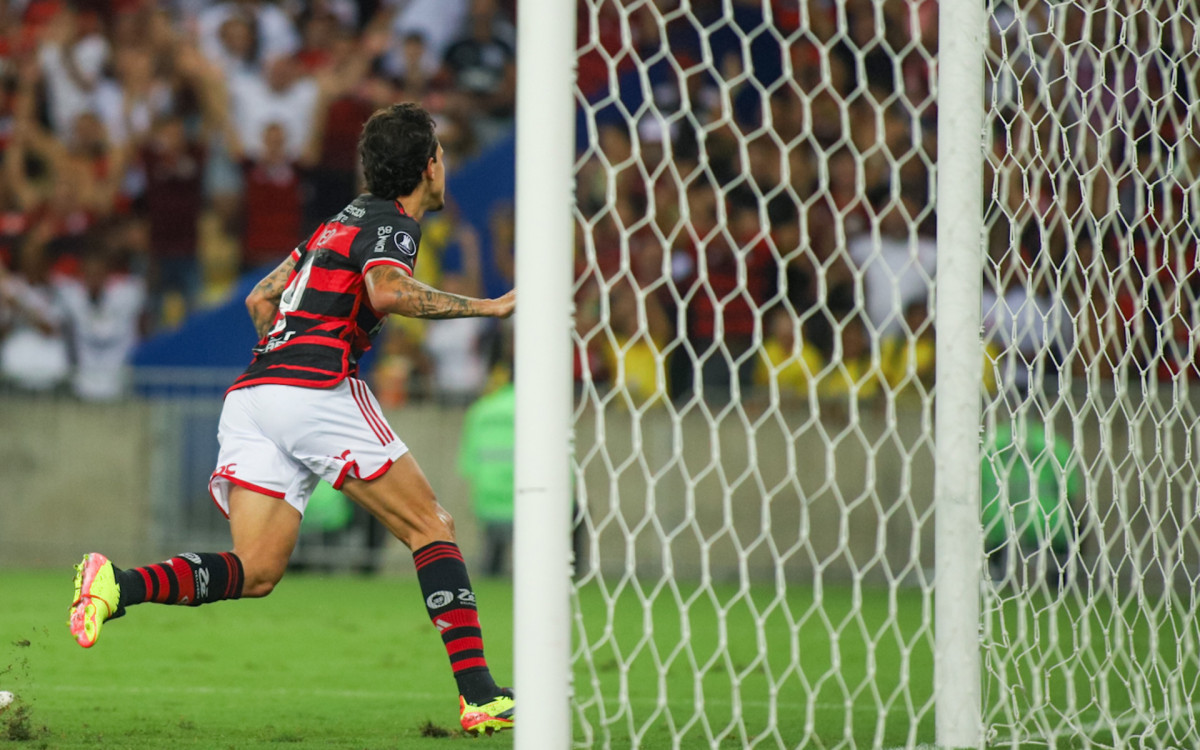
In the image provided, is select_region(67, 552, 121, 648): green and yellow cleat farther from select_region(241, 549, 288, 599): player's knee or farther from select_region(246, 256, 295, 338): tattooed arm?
select_region(246, 256, 295, 338): tattooed arm

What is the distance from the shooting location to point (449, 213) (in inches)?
485

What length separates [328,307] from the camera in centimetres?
450

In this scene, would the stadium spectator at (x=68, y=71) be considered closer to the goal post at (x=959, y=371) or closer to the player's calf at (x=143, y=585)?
the player's calf at (x=143, y=585)

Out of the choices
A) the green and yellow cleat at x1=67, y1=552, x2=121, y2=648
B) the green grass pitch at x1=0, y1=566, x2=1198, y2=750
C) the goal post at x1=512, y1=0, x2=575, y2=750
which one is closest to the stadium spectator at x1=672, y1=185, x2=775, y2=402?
the green grass pitch at x1=0, y1=566, x2=1198, y2=750

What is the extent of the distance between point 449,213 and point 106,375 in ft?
10.1

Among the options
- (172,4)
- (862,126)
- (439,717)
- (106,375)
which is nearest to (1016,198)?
(862,126)

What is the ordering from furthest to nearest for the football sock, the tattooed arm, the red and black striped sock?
the tattooed arm
the football sock
the red and black striped sock

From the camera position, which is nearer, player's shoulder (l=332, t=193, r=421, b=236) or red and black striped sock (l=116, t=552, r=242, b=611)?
red and black striped sock (l=116, t=552, r=242, b=611)

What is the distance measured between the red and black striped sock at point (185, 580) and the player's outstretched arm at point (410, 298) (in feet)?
2.87

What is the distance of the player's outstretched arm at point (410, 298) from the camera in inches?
162

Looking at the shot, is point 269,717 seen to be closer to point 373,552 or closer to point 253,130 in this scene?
point 373,552

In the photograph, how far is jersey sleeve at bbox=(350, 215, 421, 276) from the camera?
14.1 ft

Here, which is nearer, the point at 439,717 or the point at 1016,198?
the point at 439,717

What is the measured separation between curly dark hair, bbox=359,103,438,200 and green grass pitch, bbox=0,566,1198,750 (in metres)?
1.47
